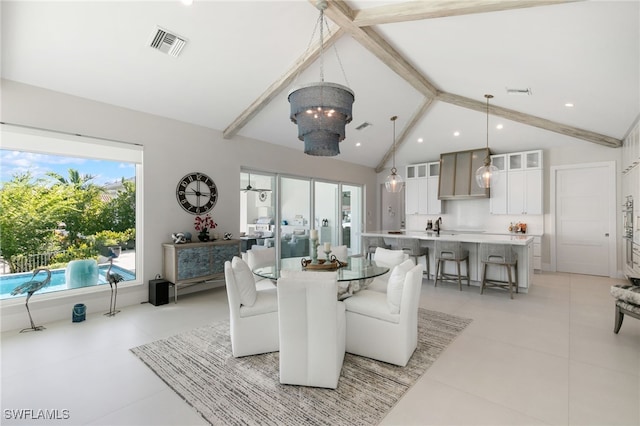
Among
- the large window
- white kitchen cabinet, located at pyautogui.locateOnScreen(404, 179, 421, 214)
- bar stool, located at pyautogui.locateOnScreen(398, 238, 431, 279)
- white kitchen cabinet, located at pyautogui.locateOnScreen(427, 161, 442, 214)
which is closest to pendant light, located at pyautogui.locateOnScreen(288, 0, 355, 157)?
the large window

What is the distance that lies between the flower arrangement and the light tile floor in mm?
1408

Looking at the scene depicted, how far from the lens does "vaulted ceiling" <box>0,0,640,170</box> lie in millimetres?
3020

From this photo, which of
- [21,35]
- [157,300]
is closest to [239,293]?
[157,300]

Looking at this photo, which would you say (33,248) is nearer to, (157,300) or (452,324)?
(157,300)

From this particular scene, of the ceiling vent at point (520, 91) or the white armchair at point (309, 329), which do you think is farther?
the ceiling vent at point (520, 91)

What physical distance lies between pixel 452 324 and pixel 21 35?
5.64 m

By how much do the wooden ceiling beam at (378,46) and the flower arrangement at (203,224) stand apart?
359cm

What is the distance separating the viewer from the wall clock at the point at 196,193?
16.6 ft

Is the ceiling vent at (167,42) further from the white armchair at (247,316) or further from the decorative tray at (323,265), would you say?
the decorative tray at (323,265)

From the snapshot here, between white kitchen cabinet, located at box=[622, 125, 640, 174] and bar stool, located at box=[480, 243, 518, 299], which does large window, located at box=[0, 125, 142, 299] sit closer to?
bar stool, located at box=[480, 243, 518, 299]

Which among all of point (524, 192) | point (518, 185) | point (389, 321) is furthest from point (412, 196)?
point (389, 321)

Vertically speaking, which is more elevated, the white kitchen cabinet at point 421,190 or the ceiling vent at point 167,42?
the ceiling vent at point 167,42

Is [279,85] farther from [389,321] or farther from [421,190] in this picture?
[421,190]

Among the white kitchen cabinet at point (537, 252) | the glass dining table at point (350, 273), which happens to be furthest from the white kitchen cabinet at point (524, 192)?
the glass dining table at point (350, 273)
